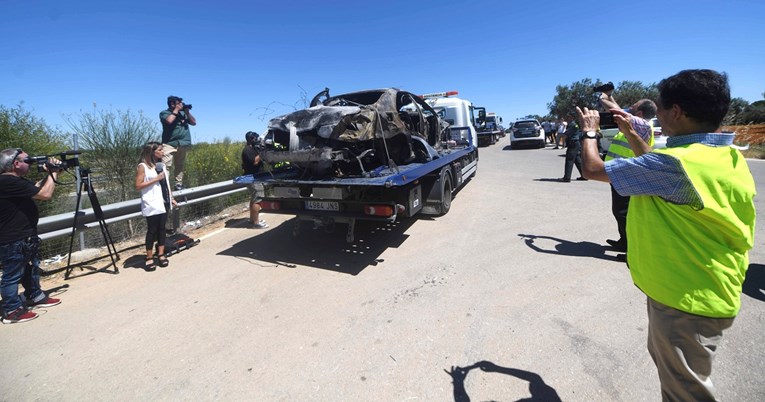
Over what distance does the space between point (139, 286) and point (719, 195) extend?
5.11m

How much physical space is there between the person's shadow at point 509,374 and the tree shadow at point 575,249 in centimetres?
248

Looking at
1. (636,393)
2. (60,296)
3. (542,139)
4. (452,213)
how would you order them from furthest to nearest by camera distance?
(542,139) → (452,213) → (60,296) → (636,393)

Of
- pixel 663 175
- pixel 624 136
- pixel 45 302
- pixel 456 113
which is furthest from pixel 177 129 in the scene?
pixel 456 113

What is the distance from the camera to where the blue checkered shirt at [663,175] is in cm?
137

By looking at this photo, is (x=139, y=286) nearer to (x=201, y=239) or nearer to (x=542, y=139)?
(x=201, y=239)

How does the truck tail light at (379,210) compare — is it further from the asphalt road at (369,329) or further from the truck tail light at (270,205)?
the truck tail light at (270,205)

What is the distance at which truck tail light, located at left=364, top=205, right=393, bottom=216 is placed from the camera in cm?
418

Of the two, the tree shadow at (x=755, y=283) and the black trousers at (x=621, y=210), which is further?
the black trousers at (x=621, y=210)

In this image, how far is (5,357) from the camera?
2822mm

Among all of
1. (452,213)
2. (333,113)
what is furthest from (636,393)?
(452,213)

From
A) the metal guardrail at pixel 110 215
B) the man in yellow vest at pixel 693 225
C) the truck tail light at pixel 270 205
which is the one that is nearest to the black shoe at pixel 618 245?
the man in yellow vest at pixel 693 225

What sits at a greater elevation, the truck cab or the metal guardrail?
the truck cab

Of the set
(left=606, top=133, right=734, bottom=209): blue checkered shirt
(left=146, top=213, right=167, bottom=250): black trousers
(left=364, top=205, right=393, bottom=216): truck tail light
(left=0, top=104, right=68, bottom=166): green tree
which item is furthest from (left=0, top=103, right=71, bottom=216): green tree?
(left=606, top=133, right=734, bottom=209): blue checkered shirt

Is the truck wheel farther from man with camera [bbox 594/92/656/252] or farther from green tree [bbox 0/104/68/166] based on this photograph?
green tree [bbox 0/104/68/166]
